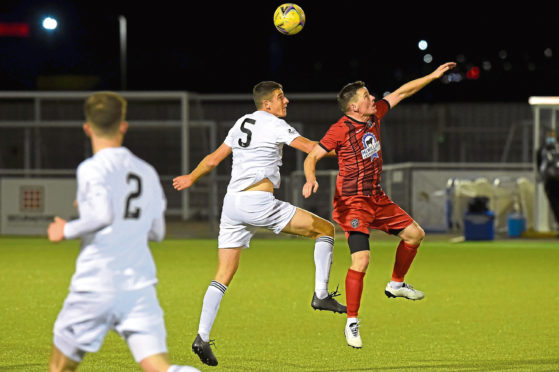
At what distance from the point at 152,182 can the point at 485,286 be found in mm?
9815

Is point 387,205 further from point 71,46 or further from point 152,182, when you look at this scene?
point 71,46

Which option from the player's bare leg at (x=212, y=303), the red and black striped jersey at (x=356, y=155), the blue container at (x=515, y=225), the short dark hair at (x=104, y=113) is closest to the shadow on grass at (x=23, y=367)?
the player's bare leg at (x=212, y=303)

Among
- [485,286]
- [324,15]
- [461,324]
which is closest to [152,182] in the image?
[461,324]

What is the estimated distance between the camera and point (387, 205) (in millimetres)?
9367

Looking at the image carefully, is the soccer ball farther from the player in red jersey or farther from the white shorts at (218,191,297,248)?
the white shorts at (218,191,297,248)

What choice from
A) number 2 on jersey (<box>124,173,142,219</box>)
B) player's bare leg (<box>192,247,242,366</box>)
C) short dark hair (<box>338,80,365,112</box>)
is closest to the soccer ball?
short dark hair (<box>338,80,365,112</box>)

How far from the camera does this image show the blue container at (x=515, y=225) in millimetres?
24234

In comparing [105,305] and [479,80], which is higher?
[479,80]

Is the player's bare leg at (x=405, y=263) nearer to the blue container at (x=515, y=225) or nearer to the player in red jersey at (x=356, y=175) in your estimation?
the player in red jersey at (x=356, y=175)

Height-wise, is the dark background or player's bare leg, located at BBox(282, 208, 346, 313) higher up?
the dark background

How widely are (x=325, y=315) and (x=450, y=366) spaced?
340 cm

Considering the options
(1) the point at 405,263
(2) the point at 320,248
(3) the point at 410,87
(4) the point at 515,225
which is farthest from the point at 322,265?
(4) the point at 515,225

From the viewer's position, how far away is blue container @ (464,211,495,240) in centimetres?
2305

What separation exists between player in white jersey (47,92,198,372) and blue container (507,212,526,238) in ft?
64.9
